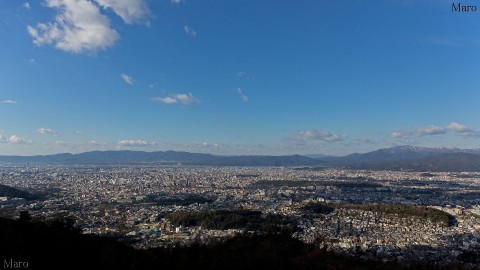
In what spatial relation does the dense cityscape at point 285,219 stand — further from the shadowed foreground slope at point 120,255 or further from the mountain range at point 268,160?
the mountain range at point 268,160

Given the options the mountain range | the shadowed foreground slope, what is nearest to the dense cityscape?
the shadowed foreground slope

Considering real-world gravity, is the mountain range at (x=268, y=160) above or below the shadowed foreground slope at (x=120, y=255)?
above

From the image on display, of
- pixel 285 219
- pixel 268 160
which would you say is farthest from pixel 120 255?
pixel 268 160

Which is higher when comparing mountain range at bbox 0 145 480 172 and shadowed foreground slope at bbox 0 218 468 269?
mountain range at bbox 0 145 480 172

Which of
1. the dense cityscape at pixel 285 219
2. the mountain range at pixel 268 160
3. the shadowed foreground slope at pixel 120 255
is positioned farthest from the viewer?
the mountain range at pixel 268 160

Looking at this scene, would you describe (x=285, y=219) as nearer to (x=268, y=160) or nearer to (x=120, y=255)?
(x=120, y=255)

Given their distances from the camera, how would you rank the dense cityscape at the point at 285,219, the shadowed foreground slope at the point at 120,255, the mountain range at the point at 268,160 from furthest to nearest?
1. the mountain range at the point at 268,160
2. the dense cityscape at the point at 285,219
3. the shadowed foreground slope at the point at 120,255

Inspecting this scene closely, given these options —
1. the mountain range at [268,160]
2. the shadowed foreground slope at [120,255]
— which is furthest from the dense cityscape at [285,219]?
the mountain range at [268,160]

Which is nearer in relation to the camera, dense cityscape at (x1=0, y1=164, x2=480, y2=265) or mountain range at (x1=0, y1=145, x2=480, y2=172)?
dense cityscape at (x1=0, y1=164, x2=480, y2=265)

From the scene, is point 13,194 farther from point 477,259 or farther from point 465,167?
point 465,167

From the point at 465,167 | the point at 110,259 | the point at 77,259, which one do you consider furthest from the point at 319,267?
the point at 465,167

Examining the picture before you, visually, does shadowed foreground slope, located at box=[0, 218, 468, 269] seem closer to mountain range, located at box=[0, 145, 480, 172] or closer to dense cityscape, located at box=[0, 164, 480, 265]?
dense cityscape, located at box=[0, 164, 480, 265]
